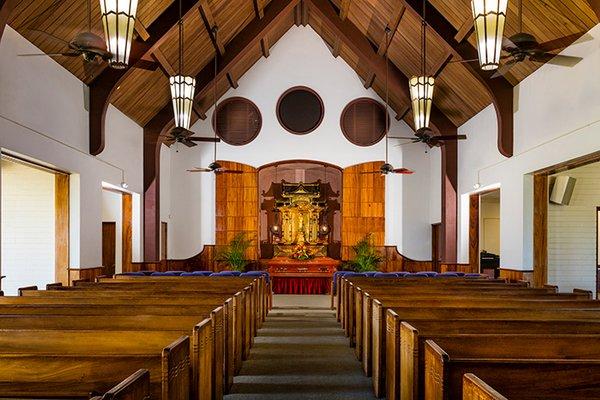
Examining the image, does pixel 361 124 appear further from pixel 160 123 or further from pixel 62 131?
pixel 62 131

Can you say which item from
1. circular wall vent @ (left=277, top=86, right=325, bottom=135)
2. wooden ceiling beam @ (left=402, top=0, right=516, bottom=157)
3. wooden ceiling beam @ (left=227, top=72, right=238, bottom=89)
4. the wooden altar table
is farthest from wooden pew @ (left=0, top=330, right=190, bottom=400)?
circular wall vent @ (left=277, top=86, right=325, bottom=135)

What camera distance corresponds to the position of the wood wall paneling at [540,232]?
349 inches

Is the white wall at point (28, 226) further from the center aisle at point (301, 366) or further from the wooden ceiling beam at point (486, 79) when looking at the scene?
the wooden ceiling beam at point (486, 79)

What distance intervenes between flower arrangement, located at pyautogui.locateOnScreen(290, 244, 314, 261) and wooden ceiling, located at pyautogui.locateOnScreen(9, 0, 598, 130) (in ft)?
12.7

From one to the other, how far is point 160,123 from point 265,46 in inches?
121

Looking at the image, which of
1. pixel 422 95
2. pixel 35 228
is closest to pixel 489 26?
pixel 422 95

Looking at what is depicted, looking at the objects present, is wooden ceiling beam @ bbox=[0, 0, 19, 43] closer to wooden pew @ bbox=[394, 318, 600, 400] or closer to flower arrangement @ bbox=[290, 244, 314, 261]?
wooden pew @ bbox=[394, 318, 600, 400]

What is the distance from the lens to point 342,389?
467cm

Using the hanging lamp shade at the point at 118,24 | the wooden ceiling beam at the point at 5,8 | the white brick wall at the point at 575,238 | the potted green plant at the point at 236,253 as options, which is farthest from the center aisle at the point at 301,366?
the potted green plant at the point at 236,253

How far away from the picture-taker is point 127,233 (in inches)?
480

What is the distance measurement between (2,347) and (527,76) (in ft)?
26.4

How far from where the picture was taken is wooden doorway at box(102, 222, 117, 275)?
1217 centimetres

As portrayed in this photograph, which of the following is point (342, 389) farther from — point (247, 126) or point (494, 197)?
point (494, 197)

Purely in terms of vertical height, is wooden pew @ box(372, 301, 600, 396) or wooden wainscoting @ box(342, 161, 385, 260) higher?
wooden wainscoting @ box(342, 161, 385, 260)
